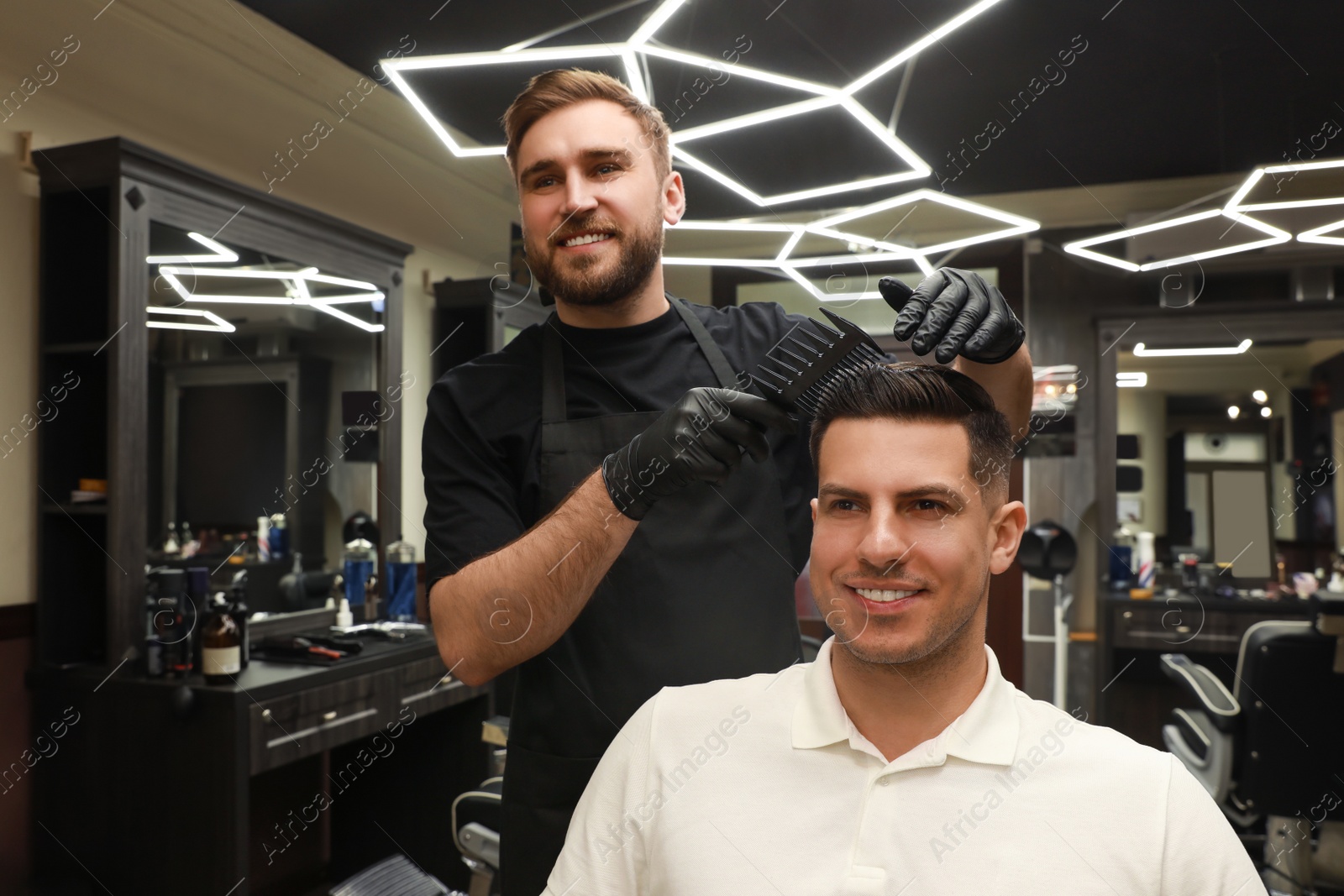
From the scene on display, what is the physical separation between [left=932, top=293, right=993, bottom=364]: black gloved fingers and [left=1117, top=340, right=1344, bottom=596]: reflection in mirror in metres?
4.61

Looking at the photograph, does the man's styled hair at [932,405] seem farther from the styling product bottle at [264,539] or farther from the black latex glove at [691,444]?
the styling product bottle at [264,539]

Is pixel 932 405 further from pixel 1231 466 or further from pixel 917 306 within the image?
pixel 1231 466

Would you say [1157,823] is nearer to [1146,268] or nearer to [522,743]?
[522,743]

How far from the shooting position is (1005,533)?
1.30m

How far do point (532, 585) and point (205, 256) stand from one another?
2.32m

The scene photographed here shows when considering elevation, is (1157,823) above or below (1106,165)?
below

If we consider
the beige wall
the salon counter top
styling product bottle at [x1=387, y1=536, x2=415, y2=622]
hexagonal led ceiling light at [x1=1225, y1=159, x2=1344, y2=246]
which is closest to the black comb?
the salon counter top

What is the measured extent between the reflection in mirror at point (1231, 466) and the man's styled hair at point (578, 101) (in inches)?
184

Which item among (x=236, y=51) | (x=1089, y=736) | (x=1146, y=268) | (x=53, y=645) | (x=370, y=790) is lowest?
(x=370, y=790)

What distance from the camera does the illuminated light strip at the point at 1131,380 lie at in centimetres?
529

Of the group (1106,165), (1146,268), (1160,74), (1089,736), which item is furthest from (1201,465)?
(1089,736)

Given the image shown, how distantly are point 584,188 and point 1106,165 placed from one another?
4.24m

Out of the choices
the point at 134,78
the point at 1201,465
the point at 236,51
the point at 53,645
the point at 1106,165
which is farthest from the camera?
the point at 1201,465

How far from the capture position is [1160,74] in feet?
12.2
